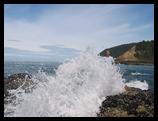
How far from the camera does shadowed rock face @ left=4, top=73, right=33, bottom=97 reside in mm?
5348

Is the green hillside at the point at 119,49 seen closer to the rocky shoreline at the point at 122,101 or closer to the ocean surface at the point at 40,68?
the ocean surface at the point at 40,68

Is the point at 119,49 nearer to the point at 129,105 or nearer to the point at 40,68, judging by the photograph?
the point at 129,105

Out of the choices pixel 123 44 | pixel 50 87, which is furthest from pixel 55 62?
pixel 123 44

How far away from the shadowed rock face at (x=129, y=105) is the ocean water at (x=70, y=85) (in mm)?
46

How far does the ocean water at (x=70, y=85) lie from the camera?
5348mm

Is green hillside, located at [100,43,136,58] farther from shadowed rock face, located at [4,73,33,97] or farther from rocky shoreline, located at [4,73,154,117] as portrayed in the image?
shadowed rock face, located at [4,73,33,97]

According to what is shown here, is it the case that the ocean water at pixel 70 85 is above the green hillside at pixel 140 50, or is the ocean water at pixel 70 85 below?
below

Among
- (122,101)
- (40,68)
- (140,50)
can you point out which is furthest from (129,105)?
(40,68)

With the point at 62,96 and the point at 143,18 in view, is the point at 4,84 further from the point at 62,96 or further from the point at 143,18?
the point at 143,18

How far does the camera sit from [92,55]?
17.7ft

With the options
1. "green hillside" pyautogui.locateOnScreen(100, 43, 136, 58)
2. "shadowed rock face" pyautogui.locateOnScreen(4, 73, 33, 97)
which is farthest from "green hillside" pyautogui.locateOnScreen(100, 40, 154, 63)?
"shadowed rock face" pyautogui.locateOnScreen(4, 73, 33, 97)

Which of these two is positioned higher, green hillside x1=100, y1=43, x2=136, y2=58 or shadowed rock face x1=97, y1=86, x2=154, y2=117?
green hillside x1=100, y1=43, x2=136, y2=58

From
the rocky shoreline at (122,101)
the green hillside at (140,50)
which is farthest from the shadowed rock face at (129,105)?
the green hillside at (140,50)
